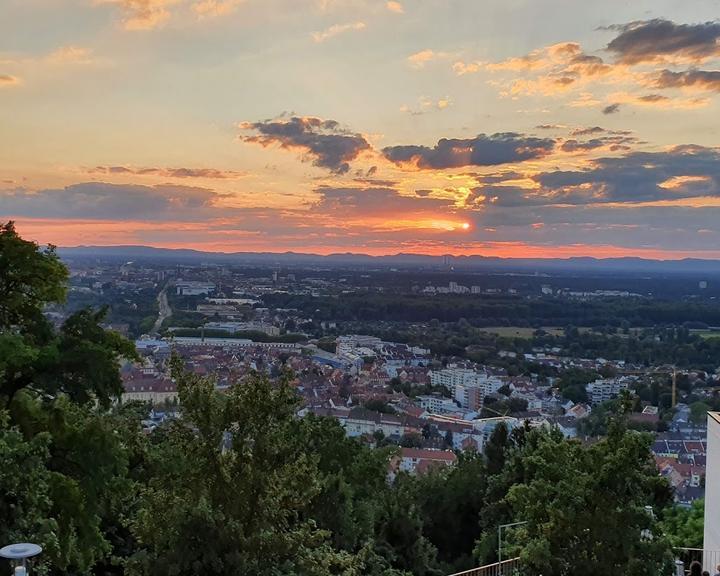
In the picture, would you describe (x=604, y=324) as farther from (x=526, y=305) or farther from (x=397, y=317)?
(x=397, y=317)

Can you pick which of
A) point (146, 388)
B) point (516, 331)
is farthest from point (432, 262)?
point (146, 388)

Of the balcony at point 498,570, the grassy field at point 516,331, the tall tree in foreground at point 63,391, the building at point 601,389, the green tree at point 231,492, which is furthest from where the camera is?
the grassy field at point 516,331

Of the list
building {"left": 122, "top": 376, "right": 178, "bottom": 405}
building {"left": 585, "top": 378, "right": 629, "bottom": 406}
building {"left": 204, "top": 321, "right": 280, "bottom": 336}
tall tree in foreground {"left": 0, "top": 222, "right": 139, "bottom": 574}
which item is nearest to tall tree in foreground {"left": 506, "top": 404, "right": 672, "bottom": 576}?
tall tree in foreground {"left": 0, "top": 222, "right": 139, "bottom": 574}

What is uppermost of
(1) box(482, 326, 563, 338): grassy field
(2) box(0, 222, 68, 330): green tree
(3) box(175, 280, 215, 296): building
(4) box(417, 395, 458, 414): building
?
(2) box(0, 222, 68, 330): green tree

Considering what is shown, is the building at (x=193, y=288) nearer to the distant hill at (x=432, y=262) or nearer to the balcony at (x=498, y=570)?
the distant hill at (x=432, y=262)

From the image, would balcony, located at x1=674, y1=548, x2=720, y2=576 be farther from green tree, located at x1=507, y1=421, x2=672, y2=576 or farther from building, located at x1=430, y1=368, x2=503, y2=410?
building, located at x1=430, y1=368, x2=503, y2=410

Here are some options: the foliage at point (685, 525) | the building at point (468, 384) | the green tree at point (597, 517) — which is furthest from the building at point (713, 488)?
the building at point (468, 384)

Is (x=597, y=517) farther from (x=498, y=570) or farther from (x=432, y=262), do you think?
(x=432, y=262)

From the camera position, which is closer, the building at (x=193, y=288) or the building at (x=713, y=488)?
the building at (x=713, y=488)

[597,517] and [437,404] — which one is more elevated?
[597,517]
